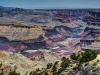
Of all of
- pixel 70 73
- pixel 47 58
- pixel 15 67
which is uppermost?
pixel 70 73

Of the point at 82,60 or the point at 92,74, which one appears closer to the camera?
the point at 92,74

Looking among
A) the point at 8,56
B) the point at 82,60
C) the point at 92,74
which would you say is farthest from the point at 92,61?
the point at 8,56

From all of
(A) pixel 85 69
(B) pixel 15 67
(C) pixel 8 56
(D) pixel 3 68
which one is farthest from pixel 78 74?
(C) pixel 8 56

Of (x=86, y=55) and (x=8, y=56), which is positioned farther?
(x=8, y=56)

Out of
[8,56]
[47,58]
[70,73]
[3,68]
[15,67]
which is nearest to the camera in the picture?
[70,73]

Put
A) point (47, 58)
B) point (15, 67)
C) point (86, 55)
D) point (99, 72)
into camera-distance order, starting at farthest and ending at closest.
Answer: point (47, 58), point (15, 67), point (86, 55), point (99, 72)

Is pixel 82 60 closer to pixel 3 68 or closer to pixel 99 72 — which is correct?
pixel 99 72

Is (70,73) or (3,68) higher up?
(70,73)

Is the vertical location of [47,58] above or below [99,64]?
below

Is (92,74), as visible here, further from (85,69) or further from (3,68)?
(3,68)
